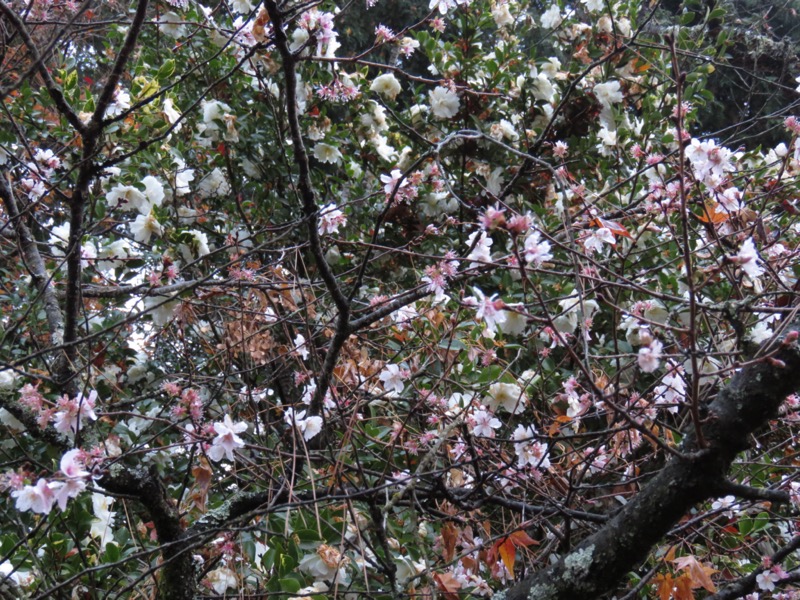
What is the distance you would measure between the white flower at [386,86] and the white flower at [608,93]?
822 mm

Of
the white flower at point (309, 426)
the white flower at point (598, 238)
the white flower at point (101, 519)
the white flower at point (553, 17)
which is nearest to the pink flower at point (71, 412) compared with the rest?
the white flower at point (309, 426)

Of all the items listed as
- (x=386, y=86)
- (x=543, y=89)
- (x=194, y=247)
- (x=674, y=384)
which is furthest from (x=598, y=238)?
(x=386, y=86)

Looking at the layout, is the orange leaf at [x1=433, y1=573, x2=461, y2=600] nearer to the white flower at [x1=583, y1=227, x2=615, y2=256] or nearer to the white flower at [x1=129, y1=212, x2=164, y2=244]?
the white flower at [x1=583, y1=227, x2=615, y2=256]

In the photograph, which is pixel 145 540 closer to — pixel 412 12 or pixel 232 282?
pixel 232 282

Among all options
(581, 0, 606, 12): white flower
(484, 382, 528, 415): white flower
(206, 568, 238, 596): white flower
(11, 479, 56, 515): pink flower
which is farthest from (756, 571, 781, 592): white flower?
(581, 0, 606, 12): white flower

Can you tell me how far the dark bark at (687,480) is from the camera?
3.56 ft

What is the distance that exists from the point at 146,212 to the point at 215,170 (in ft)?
2.65

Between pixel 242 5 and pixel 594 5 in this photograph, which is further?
pixel 594 5

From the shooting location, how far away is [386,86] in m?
2.91

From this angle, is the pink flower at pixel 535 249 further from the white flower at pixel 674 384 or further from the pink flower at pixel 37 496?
the pink flower at pixel 37 496

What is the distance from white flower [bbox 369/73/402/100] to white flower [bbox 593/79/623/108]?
32.4 inches

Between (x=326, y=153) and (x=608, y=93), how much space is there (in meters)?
1.15

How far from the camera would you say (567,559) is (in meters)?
1.28

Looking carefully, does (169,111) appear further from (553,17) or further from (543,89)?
(553,17)
